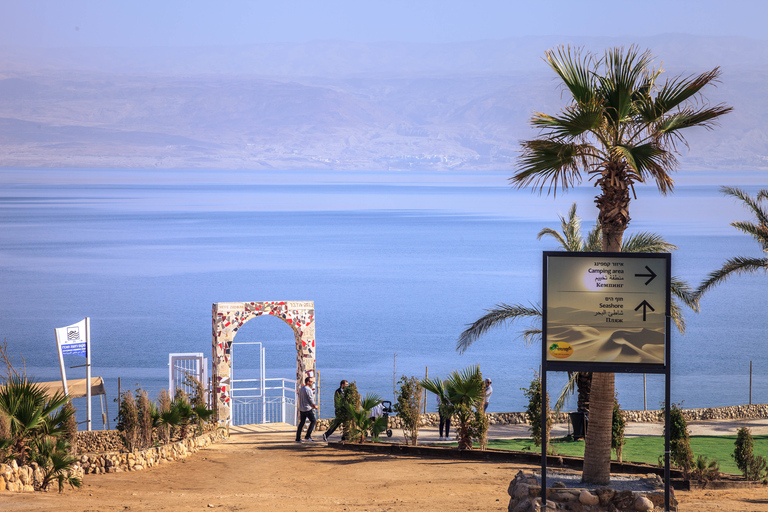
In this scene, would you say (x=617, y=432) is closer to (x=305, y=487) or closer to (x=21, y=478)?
(x=305, y=487)

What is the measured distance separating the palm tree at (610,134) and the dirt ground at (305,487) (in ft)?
5.47

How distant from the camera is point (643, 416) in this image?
20812 mm

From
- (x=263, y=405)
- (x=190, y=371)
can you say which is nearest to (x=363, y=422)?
(x=190, y=371)

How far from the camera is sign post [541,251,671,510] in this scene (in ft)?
30.3

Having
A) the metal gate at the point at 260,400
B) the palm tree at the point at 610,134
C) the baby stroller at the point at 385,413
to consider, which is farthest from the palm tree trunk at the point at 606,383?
the metal gate at the point at 260,400

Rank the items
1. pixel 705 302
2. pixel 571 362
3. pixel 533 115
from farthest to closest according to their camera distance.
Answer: pixel 705 302 < pixel 533 115 < pixel 571 362

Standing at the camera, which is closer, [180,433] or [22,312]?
[180,433]

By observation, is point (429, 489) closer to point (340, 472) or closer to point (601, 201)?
point (340, 472)

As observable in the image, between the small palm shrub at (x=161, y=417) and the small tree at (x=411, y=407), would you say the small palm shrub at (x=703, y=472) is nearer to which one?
the small tree at (x=411, y=407)

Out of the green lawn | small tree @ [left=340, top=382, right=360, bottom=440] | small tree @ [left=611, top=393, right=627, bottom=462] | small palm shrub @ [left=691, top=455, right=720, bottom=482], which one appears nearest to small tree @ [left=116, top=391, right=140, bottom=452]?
small tree @ [left=340, top=382, right=360, bottom=440]

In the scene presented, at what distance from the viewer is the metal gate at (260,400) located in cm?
2086

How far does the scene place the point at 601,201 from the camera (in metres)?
9.80

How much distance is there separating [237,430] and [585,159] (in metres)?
10.4

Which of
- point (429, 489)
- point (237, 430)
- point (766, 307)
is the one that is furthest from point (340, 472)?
point (766, 307)
